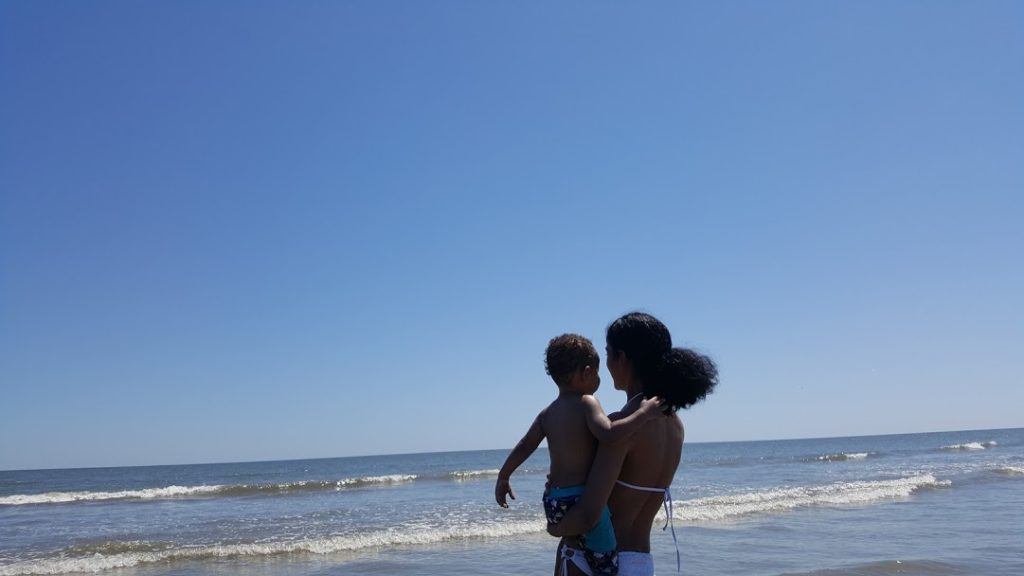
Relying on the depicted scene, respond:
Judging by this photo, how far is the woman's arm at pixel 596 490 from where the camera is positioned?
93.3 inches

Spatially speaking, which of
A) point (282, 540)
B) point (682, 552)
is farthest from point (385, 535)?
point (682, 552)

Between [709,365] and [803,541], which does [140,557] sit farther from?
[709,365]

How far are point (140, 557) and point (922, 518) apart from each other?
1214 cm

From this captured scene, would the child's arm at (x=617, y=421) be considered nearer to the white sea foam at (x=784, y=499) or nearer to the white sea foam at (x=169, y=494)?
the white sea foam at (x=784, y=499)

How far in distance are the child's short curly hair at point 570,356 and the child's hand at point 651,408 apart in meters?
0.24

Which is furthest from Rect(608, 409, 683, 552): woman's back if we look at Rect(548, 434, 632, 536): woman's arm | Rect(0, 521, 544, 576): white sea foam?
Rect(0, 521, 544, 576): white sea foam

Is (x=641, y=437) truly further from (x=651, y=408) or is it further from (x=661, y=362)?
(x=661, y=362)

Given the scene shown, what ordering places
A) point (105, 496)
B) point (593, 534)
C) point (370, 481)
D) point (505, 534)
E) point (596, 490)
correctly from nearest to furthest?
point (596, 490)
point (593, 534)
point (505, 534)
point (105, 496)
point (370, 481)

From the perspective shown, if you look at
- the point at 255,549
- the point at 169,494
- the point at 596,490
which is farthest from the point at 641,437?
the point at 169,494

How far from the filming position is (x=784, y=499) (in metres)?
15.6

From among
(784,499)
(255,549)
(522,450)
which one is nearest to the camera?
(522,450)

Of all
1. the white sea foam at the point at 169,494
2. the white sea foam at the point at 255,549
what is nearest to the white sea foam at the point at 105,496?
the white sea foam at the point at 169,494

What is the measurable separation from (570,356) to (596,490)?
477 millimetres

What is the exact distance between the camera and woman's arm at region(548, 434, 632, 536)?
2.37 meters
